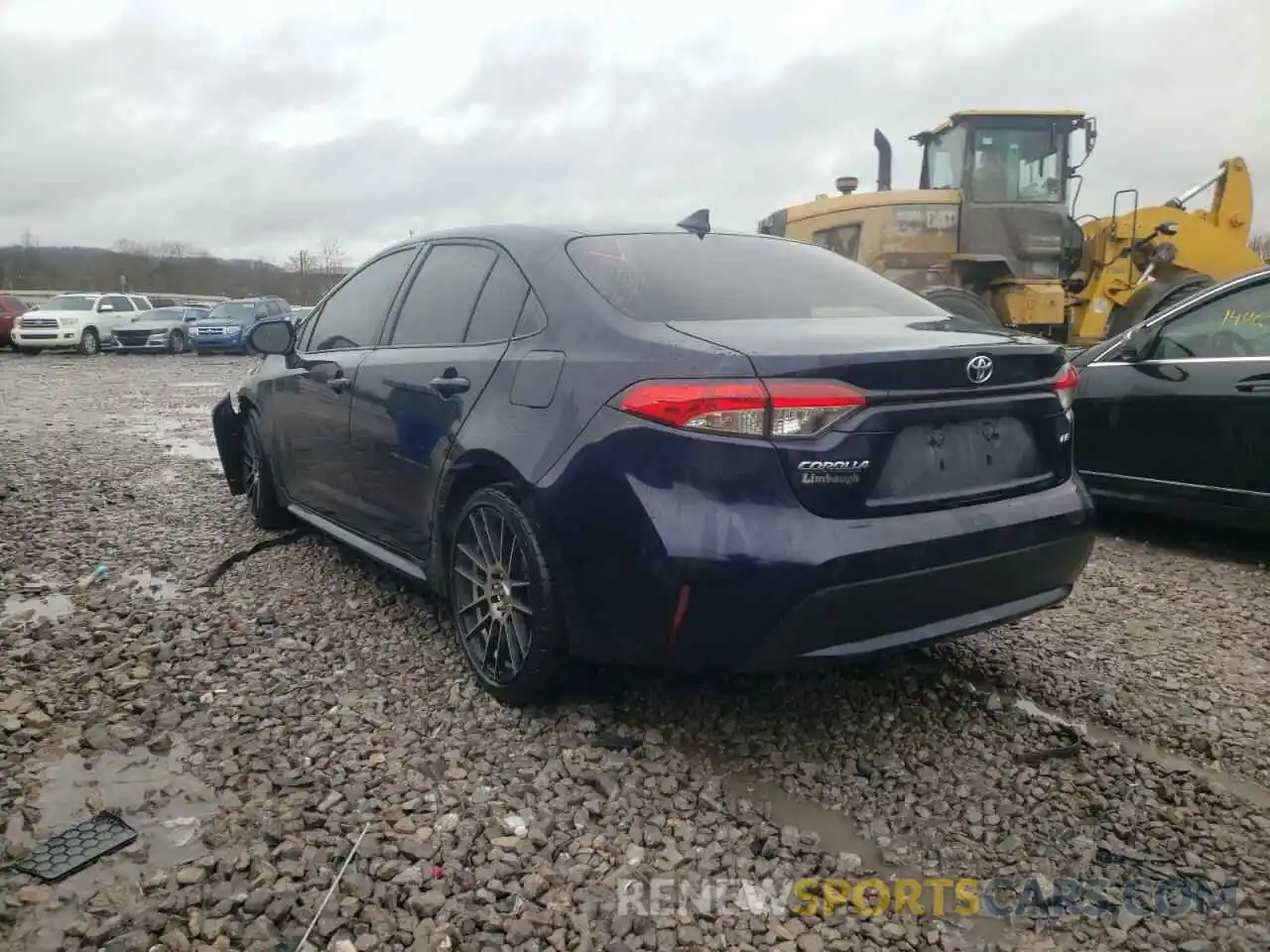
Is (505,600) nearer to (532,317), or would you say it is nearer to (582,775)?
(582,775)

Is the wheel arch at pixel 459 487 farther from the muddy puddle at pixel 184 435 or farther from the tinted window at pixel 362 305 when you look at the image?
the muddy puddle at pixel 184 435

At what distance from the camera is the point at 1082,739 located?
3.02 meters

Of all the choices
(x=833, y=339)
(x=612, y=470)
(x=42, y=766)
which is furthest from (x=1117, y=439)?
(x=42, y=766)

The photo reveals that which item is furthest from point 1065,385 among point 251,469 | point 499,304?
point 251,469

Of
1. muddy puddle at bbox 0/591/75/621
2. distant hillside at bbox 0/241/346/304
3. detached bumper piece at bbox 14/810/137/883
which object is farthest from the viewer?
distant hillside at bbox 0/241/346/304

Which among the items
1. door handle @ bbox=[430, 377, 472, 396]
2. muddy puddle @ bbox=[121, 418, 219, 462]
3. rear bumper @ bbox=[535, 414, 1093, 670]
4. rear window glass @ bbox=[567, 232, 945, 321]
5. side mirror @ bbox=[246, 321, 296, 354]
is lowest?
muddy puddle @ bbox=[121, 418, 219, 462]

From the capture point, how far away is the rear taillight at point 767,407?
252 centimetres

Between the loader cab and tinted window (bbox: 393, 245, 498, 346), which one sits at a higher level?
the loader cab

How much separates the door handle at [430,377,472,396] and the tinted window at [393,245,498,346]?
0.17m

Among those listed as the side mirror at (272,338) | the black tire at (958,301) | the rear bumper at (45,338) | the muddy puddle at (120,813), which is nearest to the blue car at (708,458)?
the muddy puddle at (120,813)

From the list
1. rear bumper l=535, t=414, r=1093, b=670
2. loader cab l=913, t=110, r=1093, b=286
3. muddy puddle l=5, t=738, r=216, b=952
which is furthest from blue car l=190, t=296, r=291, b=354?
rear bumper l=535, t=414, r=1093, b=670

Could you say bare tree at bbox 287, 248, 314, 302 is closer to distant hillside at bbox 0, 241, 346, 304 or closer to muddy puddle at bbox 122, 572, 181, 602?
distant hillside at bbox 0, 241, 346, 304

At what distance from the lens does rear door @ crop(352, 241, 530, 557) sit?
3.38m

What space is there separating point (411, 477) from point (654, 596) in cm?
138
